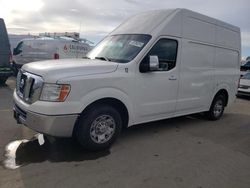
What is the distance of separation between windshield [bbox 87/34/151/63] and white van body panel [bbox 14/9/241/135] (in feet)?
0.40

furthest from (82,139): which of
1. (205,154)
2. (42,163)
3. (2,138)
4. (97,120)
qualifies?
(205,154)

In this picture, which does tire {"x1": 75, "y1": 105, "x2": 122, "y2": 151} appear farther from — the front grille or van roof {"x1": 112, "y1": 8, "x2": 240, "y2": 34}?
van roof {"x1": 112, "y1": 8, "x2": 240, "y2": 34}

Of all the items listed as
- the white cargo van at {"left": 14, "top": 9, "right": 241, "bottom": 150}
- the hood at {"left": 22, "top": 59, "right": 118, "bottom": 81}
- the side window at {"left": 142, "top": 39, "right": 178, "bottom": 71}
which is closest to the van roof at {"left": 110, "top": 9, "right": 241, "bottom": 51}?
Result: the white cargo van at {"left": 14, "top": 9, "right": 241, "bottom": 150}

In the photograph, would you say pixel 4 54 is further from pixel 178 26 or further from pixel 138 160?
pixel 138 160

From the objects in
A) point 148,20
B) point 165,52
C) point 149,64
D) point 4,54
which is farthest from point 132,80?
point 4,54

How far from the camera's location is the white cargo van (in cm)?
430

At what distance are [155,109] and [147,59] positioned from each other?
3.33 feet

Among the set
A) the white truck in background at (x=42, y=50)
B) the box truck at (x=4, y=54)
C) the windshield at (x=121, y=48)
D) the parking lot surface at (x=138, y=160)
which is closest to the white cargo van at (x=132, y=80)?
the windshield at (x=121, y=48)

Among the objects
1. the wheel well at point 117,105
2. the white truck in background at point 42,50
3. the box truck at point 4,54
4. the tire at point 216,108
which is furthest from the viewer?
the white truck in background at point 42,50

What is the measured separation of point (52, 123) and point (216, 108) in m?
4.84

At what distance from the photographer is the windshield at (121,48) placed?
526cm

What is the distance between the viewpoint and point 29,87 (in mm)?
4520

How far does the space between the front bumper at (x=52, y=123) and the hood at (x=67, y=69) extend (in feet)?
1.87

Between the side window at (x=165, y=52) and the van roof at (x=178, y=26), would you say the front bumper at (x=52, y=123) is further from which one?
the van roof at (x=178, y=26)
